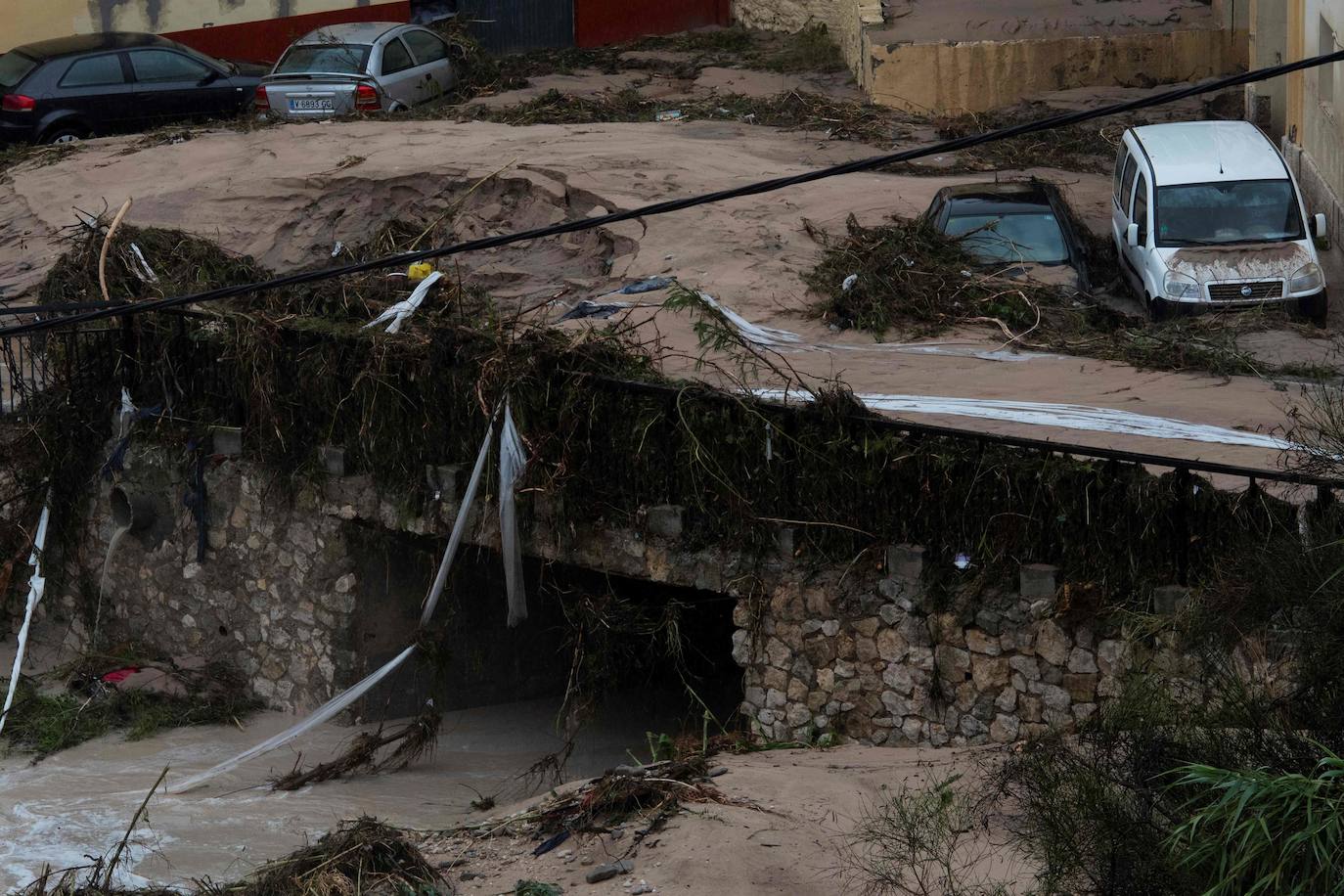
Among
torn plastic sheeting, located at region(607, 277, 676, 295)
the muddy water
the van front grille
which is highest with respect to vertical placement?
torn plastic sheeting, located at region(607, 277, 676, 295)

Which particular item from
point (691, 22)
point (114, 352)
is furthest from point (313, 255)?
point (691, 22)

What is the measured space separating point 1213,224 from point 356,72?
34.9ft

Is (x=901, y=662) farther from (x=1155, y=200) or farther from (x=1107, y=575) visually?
(x=1155, y=200)

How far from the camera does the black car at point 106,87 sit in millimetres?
18375

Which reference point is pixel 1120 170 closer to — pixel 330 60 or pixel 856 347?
pixel 856 347

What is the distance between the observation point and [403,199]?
577 inches

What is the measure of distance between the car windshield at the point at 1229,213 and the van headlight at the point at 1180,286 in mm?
485

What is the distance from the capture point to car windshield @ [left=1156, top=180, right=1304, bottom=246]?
504 inches

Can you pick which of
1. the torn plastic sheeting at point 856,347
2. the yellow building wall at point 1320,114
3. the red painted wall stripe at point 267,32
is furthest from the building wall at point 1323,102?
the red painted wall stripe at point 267,32

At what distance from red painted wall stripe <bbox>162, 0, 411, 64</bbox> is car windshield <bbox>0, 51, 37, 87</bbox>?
11.3ft

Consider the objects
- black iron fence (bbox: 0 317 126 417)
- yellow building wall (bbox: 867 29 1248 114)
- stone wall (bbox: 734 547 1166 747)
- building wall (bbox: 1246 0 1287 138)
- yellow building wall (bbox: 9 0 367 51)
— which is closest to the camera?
stone wall (bbox: 734 547 1166 747)

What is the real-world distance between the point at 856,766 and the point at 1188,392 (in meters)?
3.62

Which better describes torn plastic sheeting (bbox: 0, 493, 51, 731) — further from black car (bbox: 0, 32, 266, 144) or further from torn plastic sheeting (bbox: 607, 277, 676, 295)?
black car (bbox: 0, 32, 266, 144)

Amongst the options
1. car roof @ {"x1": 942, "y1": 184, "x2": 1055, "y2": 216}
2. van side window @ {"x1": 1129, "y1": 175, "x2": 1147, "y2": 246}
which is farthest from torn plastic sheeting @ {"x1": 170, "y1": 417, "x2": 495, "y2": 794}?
van side window @ {"x1": 1129, "y1": 175, "x2": 1147, "y2": 246}
